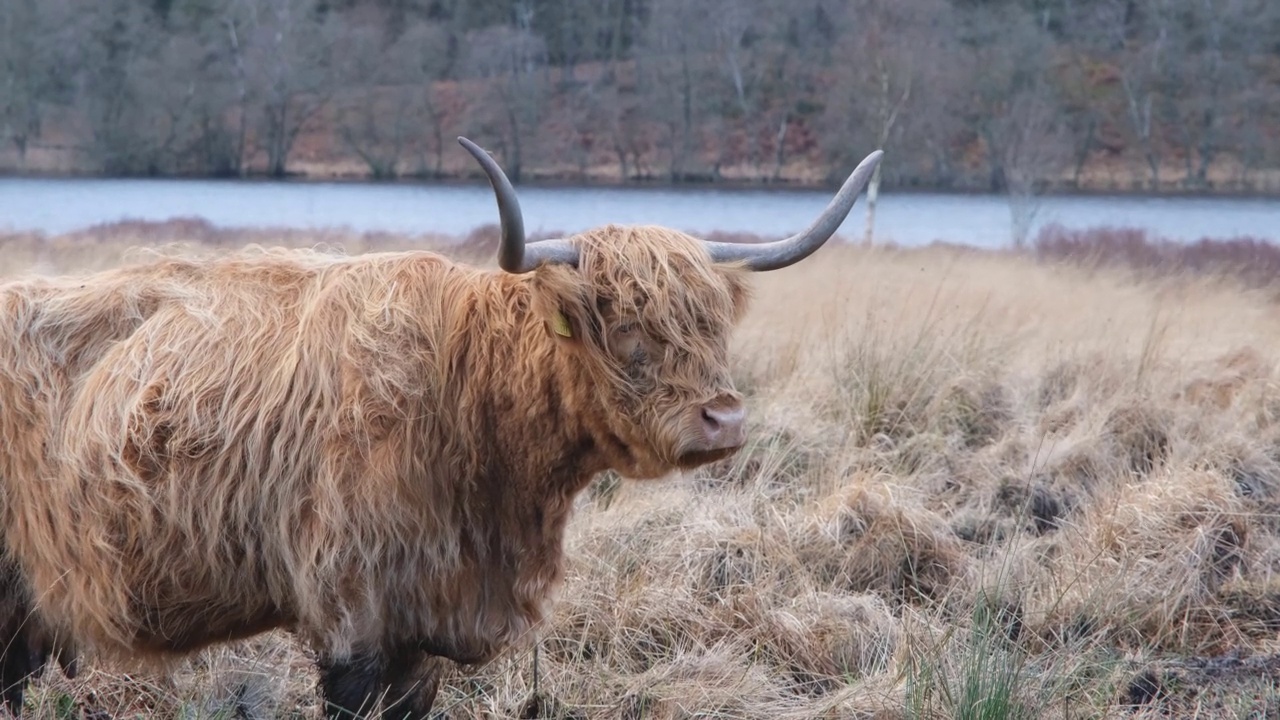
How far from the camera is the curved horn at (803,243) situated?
10.5ft

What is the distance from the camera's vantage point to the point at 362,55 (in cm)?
916

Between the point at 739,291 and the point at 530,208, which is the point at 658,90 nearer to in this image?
the point at 530,208

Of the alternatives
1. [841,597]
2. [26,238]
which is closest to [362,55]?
[26,238]

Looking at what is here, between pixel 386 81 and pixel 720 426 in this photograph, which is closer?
pixel 720 426

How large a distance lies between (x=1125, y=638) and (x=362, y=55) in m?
7.12

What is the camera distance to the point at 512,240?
272cm

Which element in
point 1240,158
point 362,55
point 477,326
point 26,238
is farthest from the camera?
point 1240,158

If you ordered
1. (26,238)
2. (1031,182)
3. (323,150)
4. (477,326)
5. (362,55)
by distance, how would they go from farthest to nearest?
(1031,182), (26,238), (323,150), (362,55), (477,326)

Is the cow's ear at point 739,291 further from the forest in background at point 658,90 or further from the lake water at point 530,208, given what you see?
the lake water at point 530,208

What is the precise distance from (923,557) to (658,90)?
632cm

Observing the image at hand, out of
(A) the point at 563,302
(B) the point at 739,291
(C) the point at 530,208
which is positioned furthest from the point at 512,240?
(C) the point at 530,208

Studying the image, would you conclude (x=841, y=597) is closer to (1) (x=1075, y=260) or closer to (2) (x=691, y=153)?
(2) (x=691, y=153)

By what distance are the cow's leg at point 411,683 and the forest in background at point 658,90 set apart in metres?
6.54

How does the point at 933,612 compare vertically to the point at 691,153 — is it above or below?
below
